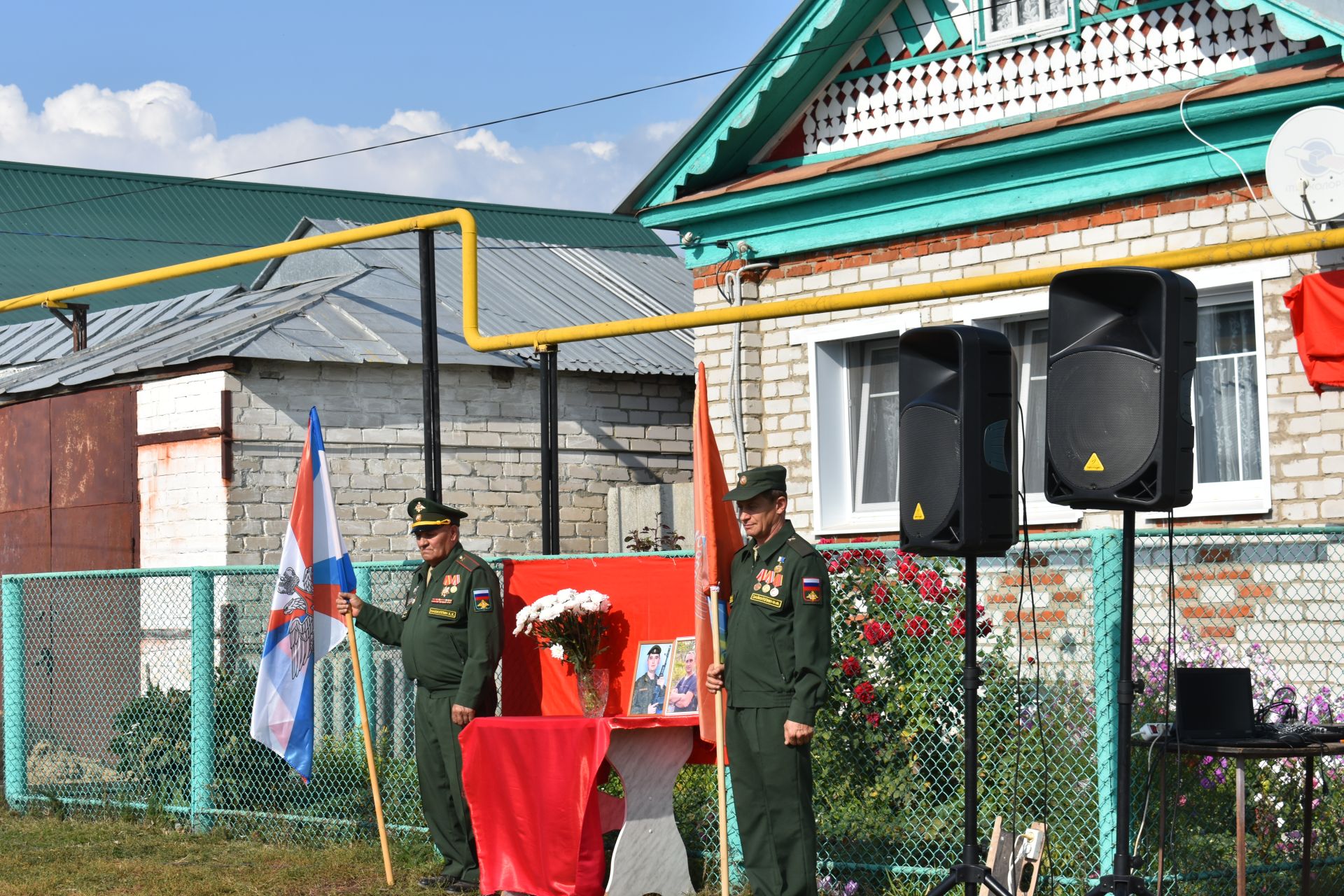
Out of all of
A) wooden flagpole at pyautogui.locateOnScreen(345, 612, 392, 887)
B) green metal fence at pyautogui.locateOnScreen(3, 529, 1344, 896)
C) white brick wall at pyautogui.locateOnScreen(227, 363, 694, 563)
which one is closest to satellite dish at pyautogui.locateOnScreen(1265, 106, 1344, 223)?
green metal fence at pyautogui.locateOnScreen(3, 529, 1344, 896)

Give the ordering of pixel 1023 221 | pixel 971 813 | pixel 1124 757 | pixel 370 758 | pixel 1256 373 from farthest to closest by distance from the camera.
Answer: pixel 1023 221, pixel 1256 373, pixel 370 758, pixel 971 813, pixel 1124 757

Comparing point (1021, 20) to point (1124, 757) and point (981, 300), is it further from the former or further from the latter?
point (1124, 757)

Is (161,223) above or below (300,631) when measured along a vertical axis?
above

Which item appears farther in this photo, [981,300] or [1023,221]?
[981,300]

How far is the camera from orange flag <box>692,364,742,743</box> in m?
7.10

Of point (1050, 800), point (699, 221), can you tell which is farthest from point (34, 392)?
point (1050, 800)

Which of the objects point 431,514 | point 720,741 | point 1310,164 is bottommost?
point 720,741

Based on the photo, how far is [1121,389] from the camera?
5.70 m

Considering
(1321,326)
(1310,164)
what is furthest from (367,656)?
(1310,164)

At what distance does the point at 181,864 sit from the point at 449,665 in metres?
2.08

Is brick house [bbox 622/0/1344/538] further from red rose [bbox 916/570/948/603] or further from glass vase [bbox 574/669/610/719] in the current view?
glass vase [bbox 574/669/610/719]

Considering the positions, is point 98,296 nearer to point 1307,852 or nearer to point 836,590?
point 836,590

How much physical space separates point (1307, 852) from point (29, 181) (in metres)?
22.3

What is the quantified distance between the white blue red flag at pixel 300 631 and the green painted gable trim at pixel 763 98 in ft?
11.9
